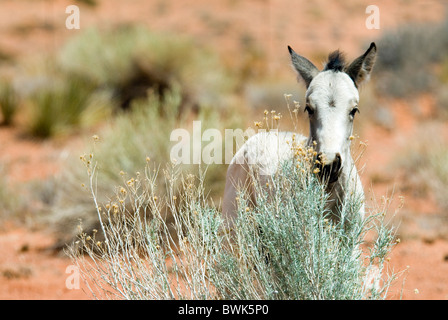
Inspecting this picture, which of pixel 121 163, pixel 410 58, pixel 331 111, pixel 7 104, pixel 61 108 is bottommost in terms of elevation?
pixel 121 163

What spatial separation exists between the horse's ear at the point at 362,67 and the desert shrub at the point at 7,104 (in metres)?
10.9

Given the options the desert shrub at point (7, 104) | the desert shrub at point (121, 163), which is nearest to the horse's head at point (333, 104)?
the desert shrub at point (121, 163)

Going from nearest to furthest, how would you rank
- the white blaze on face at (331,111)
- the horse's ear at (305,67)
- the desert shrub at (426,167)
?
1. the white blaze on face at (331,111)
2. the horse's ear at (305,67)
3. the desert shrub at (426,167)

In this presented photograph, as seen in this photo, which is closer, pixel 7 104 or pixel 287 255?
pixel 287 255

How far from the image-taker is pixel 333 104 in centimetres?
399

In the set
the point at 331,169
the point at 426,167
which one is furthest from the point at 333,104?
the point at 426,167

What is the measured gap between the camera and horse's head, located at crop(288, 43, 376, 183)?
375 centimetres

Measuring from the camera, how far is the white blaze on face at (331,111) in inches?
150

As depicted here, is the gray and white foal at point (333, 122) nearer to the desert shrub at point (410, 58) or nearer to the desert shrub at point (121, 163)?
the desert shrub at point (121, 163)

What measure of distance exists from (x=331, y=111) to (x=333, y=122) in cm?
10

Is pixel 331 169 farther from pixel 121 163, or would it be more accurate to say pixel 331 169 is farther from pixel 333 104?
pixel 121 163
